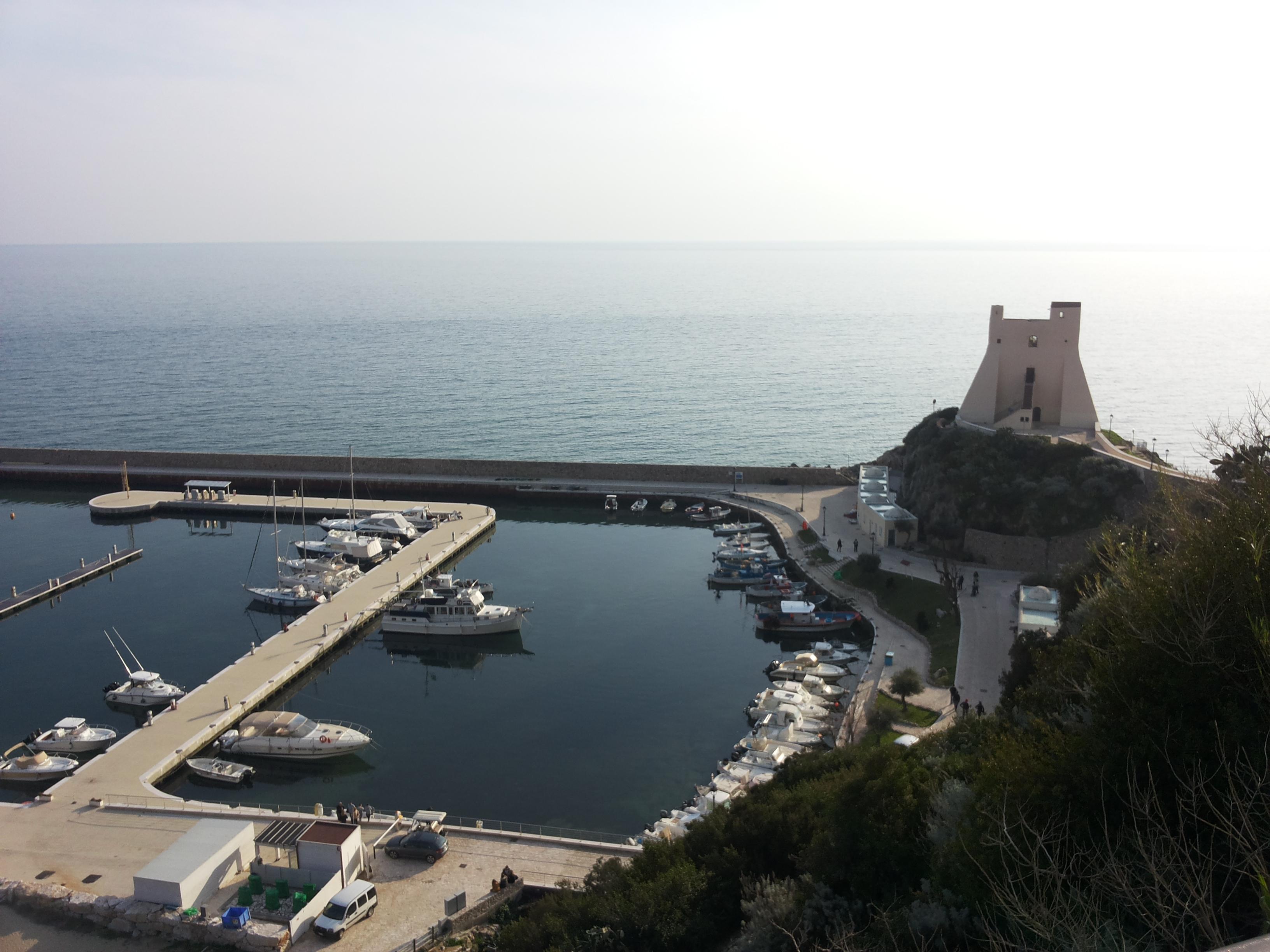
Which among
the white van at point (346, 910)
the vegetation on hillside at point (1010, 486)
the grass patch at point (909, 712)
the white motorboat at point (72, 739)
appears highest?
the vegetation on hillside at point (1010, 486)

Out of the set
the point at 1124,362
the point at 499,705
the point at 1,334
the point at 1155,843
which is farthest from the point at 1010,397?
the point at 1,334

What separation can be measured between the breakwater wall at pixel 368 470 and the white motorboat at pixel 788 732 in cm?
2542

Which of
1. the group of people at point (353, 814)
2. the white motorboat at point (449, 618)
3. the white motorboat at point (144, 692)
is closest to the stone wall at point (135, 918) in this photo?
the group of people at point (353, 814)

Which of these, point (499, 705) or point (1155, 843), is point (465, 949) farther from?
point (499, 705)

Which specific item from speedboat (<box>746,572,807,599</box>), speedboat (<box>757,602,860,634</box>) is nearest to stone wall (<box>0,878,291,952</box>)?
speedboat (<box>757,602,860,634</box>)

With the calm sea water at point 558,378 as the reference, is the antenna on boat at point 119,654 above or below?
below

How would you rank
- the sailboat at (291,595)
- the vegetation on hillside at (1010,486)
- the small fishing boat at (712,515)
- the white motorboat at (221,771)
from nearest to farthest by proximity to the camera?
the white motorboat at (221,771) → the vegetation on hillside at (1010,486) → the sailboat at (291,595) → the small fishing boat at (712,515)

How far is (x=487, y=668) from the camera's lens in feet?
107

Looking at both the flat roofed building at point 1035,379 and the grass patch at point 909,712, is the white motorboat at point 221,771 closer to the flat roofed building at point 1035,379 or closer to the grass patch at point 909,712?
the grass patch at point 909,712

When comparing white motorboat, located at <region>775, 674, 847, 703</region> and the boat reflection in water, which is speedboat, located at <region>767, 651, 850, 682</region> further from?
the boat reflection in water

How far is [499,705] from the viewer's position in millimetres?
29516

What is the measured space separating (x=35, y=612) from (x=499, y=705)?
64.0 feet

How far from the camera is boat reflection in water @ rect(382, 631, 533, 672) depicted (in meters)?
33.3

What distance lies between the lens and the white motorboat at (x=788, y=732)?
2522cm
